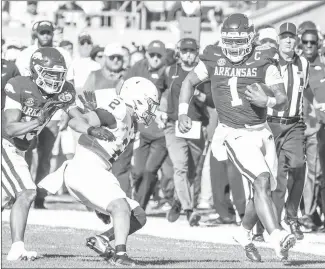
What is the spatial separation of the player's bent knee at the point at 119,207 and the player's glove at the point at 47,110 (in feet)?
2.89

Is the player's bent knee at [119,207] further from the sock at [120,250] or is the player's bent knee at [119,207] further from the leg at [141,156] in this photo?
the leg at [141,156]

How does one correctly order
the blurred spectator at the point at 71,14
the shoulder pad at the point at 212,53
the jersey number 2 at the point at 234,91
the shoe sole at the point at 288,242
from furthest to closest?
the blurred spectator at the point at 71,14 < the shoulder pad at the point at 212,53 < the jersey number 2 at the point at 234,91 < the shoe sole at the point at 288,242

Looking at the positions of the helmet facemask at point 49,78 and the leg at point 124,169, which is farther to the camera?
the leg at point 124,169

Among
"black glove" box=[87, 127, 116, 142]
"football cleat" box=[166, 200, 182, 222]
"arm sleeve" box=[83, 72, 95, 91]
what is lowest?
"football cleat" box=[166, 200, 182, 222]

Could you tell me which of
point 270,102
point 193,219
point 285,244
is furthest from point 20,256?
point 193,219

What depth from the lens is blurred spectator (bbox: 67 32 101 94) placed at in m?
14.1

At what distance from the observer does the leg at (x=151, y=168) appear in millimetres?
13445

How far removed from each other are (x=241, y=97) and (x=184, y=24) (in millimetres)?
5294

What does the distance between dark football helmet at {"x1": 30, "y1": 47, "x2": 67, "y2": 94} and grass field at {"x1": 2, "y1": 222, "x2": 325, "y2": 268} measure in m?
1.38

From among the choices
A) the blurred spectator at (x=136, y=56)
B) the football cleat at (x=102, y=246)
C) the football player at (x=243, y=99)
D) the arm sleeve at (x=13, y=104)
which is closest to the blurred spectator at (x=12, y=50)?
the blurred spectator at (x=136, y=56)

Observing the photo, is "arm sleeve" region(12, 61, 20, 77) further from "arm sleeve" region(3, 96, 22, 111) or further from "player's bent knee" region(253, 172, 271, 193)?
"player's bent knee" region(253, 172, 271, 193)

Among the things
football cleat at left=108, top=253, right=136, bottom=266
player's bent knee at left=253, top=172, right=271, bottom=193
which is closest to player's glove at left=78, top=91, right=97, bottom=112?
football cleat at left=108, top=253, right=136, bottom=266

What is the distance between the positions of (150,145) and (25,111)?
15.6ft

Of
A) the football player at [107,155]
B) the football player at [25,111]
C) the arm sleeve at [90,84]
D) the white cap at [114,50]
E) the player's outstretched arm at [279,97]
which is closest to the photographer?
the football player at [107,155]
